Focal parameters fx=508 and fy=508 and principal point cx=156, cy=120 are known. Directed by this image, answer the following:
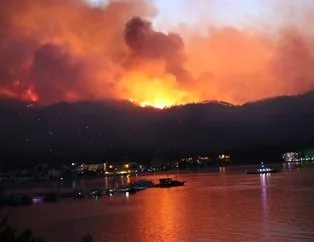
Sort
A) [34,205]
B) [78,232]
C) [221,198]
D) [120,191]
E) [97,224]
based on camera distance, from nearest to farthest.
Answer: [78,232]
[97,224]
[221,198]
[34,205]
[120,191]

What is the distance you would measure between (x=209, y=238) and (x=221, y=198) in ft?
152

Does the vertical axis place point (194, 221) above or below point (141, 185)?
below

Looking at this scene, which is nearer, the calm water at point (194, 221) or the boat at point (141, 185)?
the calm water at point (194, 221)

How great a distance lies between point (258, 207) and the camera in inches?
2943

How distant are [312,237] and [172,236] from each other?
14.8m

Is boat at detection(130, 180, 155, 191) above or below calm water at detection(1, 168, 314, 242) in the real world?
above

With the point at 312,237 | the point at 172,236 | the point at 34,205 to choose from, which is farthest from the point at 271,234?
the point at 34,205

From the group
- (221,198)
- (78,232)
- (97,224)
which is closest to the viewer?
(78,232)

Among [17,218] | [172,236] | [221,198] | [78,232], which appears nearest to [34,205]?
[17,218]

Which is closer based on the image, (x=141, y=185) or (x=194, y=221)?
(x=194, y=221)

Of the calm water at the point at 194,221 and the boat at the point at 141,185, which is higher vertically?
the boat at the point at 141,185

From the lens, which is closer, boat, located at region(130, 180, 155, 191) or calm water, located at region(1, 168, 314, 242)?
calm water, located at region(1, 168, 314, 242)

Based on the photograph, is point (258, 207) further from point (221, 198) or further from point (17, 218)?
point (17, 218)

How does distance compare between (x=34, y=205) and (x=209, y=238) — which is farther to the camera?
(x=34, y=205)
